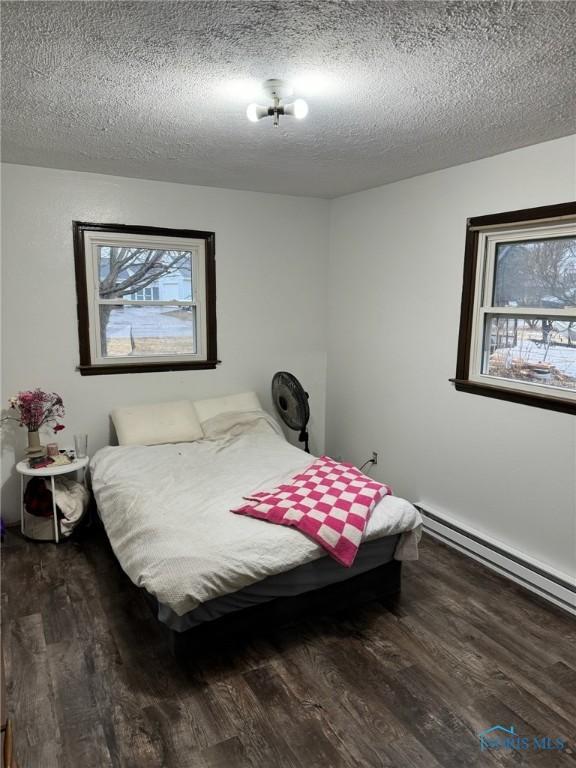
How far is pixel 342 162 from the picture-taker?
3158 mm

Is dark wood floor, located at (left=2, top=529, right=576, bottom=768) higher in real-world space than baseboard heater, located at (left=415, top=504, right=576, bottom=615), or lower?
lower

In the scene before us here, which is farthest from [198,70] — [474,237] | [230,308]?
[230,308]

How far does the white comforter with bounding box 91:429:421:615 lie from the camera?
2.18m

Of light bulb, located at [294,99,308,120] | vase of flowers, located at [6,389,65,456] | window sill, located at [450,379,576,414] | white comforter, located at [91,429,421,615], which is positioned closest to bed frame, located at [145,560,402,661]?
white comforter, located at [91,429,421,615]

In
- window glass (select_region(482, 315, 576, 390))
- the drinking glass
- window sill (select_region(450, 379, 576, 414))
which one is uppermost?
window glass (select_region(482, 315, 576, 390))

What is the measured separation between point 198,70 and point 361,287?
2477mm

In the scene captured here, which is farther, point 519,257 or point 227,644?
point 519,257

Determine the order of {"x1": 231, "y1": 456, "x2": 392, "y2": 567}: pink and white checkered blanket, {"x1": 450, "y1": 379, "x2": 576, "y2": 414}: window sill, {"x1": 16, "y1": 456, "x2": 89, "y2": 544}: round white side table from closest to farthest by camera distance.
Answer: {"x1": 231, "y1": 456, "x2": 392, "y2": 567}: pink and white checkered blanket
{"x1": 450, "y1": 379, "x2": 576, "y2": 414}: window sill
{"x1": 16, "y1": 456, "x2": 89, "y2": 544}: round white side table

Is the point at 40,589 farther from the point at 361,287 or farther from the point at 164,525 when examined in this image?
the point at 361,287

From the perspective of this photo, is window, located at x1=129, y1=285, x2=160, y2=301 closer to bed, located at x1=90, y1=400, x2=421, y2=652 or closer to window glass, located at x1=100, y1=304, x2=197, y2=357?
window glass, located at x1=100, y1=304, x2=197, y2=357

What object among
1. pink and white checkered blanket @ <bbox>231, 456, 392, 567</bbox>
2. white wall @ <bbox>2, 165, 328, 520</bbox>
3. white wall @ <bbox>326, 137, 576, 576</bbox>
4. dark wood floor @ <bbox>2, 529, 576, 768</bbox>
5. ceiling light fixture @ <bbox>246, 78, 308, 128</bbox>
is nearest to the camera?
dark wood floor @ <bbox>2, 529, 576, 768</bbox>

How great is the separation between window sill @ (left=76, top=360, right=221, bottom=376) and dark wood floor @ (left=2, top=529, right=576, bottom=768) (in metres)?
1.49

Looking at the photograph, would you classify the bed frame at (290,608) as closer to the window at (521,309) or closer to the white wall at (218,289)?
the window at (521,309)

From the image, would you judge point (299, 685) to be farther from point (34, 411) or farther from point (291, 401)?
point (34, 411)
